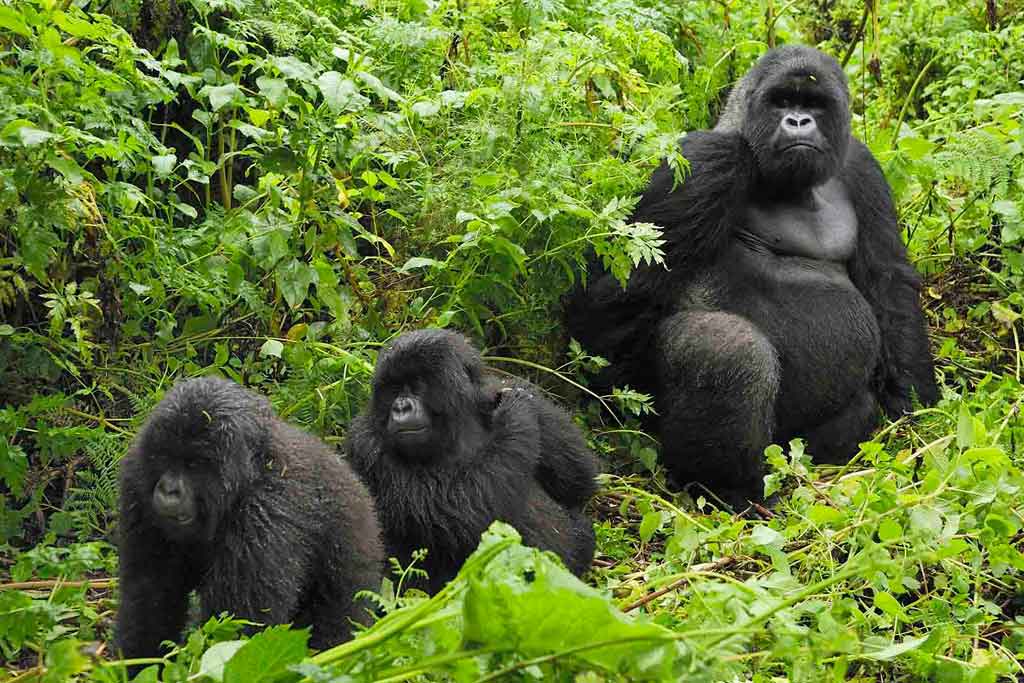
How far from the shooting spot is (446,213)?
14.5 feet

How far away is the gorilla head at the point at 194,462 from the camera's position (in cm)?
302

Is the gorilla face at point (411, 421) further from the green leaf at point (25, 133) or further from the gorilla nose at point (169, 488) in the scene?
the green leaf at point (25, 133)

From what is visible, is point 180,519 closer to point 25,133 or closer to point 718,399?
point 25,133

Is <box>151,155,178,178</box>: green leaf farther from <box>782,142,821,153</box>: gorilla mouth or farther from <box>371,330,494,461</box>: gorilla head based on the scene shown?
<box>782,142,821,153</box>: gorilla mouth

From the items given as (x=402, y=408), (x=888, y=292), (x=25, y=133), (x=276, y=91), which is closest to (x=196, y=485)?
(x=402, y=408)

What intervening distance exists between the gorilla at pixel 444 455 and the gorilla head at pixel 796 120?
1542 mm

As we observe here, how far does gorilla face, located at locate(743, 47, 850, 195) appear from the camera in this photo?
4863 mm

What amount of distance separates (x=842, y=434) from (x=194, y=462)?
2713 mm

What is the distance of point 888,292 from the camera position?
207 inches

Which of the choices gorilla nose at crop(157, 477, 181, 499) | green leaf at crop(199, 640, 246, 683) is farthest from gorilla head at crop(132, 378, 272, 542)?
green leaf at crop(199, 640, 246, 683)

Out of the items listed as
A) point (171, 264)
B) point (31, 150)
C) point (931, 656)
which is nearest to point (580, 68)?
point (171, 264)

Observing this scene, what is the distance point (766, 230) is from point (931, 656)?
6.88ft

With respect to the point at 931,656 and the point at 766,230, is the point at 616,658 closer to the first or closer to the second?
A: the point at 931,656

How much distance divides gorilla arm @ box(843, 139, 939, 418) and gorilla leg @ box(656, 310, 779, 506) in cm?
72
